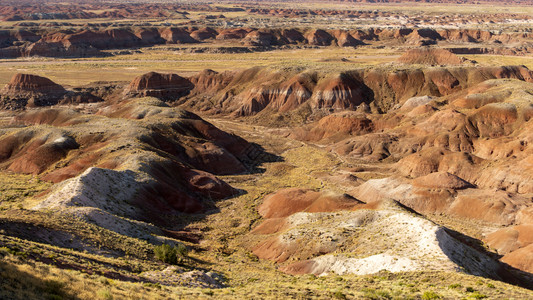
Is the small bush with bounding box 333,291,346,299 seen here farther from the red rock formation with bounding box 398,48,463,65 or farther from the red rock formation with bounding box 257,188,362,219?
the red rock formation with bounding box 398,48,463,65

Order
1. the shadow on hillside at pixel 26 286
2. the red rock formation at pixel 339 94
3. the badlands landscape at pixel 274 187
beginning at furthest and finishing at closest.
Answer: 1. the red rock formation at pixel 339 94
2. the badlands landscape at pixel 274 187
3. the shadow on hillside at pixel 26 286

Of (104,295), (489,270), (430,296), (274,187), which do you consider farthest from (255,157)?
(104,295)

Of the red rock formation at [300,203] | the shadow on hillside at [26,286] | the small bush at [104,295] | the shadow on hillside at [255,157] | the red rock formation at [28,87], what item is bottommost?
the shadow on hillside at [255,157]

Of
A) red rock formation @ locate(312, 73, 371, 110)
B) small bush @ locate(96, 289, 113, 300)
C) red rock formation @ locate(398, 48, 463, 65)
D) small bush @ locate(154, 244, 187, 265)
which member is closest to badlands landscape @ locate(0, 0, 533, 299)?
small bush @ locate(96, 289, 113, 300)

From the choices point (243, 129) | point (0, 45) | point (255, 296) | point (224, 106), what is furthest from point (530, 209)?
point (0, 45)

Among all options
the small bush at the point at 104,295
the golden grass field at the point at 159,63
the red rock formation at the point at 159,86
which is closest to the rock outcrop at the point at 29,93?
the golden grass field at the point at 159,63

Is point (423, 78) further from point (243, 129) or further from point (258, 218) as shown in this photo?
point (258, 218)

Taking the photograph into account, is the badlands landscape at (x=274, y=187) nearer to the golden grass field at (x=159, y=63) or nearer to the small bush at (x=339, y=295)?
the small bush at (x=339, y=295)
